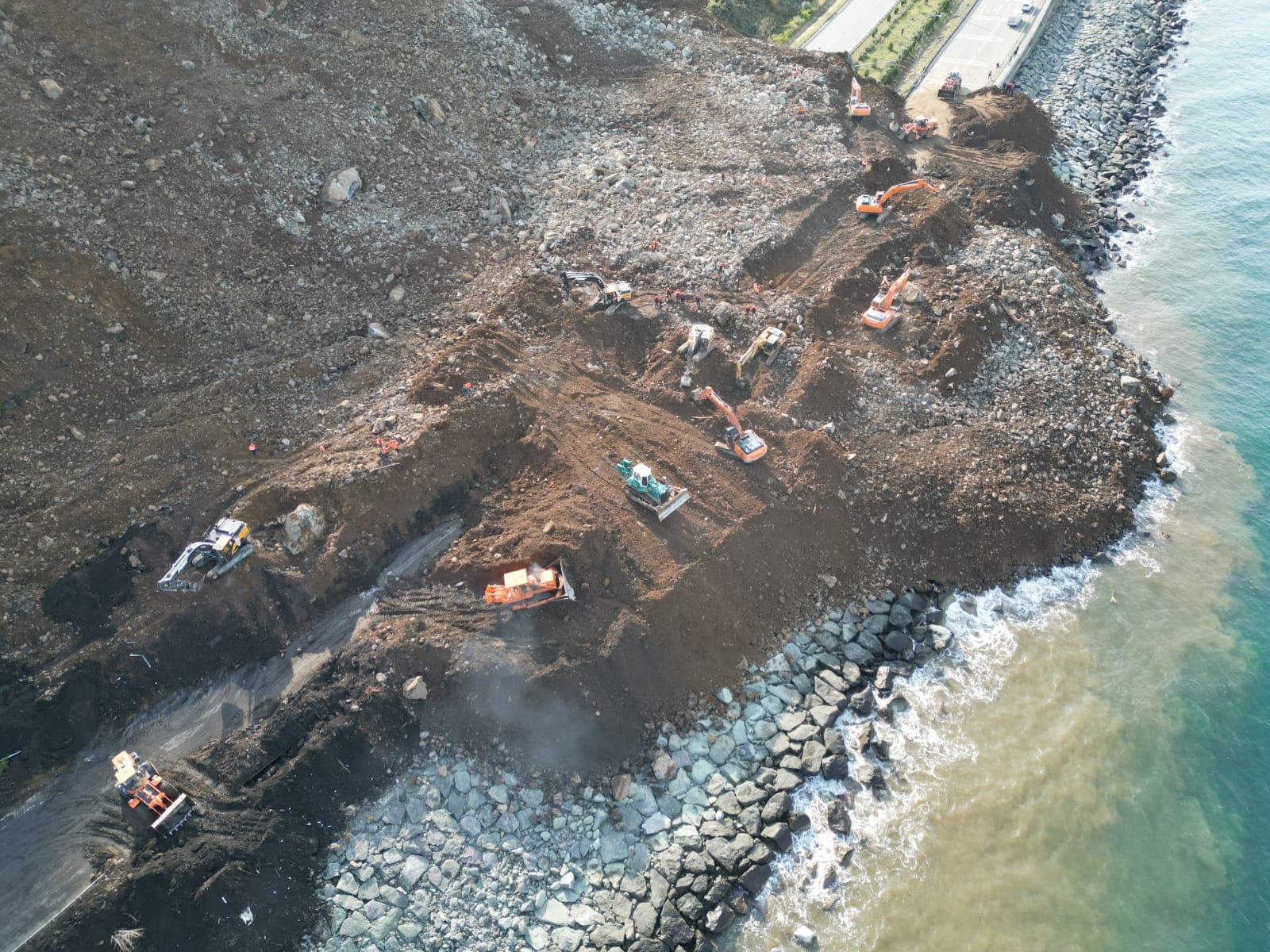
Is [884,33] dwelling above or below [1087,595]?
above

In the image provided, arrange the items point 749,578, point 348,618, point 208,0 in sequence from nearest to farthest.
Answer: point 348,618
point 749,578
point 208,0

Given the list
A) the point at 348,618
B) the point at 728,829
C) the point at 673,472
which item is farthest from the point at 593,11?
the point at 728,829

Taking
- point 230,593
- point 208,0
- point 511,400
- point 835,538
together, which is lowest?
point 835,538

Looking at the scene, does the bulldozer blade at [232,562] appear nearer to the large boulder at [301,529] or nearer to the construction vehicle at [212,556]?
the construction vehicle at [212,556]

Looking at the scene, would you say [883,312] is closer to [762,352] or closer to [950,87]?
[762,352]

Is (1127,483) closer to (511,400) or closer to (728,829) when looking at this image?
(728,829)

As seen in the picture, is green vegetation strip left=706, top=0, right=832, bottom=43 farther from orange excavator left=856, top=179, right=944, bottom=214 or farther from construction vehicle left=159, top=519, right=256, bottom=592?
construction vehicle left=159, top=519, right=256, bottom=592

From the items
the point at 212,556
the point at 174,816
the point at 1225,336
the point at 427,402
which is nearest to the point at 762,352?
the point at 427,402

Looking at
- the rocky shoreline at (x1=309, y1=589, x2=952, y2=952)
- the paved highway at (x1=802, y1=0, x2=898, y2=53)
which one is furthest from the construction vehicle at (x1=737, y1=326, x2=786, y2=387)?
the paved highway at (x1=802, y1=0, x2=898, y2=53)

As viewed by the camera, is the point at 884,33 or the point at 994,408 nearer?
the point at 994,408
